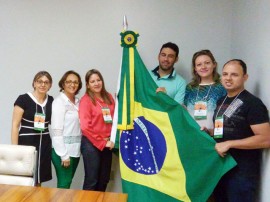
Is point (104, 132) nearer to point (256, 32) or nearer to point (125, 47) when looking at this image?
point (125, 47)

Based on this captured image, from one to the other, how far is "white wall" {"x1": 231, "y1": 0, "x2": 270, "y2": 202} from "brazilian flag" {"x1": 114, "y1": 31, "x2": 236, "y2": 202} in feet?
1.48

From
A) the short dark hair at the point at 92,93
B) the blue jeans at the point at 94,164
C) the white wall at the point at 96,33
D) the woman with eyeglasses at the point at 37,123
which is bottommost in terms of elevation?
the blue jeans at the point at 94,164

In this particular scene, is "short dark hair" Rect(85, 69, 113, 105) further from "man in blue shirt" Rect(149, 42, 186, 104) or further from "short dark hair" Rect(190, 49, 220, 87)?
"short dark hair" Rect(190, 49, 220, 87)

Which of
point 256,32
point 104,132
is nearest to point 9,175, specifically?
point 104,132

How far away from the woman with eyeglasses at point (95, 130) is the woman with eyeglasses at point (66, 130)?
0.08 meters

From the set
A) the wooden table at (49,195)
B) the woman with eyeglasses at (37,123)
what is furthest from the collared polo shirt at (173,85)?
the wooden table at (49,195)

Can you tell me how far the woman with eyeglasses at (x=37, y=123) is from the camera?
9.70ft

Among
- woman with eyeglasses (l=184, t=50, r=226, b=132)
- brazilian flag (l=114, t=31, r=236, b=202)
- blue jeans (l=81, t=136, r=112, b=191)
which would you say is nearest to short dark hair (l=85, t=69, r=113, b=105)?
brazilian flag (l=114, t=31, r=236, b=202)

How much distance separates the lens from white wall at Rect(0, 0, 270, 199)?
3.53 m

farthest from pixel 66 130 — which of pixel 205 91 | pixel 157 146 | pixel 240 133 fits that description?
pixel 240 133

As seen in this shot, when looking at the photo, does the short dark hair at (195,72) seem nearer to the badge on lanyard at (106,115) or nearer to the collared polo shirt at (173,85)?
the collared polo shirt at (173,85)

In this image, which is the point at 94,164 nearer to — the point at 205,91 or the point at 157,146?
the point at 157,146

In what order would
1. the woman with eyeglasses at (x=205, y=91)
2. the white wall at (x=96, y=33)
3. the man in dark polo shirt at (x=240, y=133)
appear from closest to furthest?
the man in dark polo shirt at (x=240, y=133) → the woman with eyeglasses at (x=205, y=91) → the white wall at (x=96, y=33)

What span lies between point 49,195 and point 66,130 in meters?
1.25
